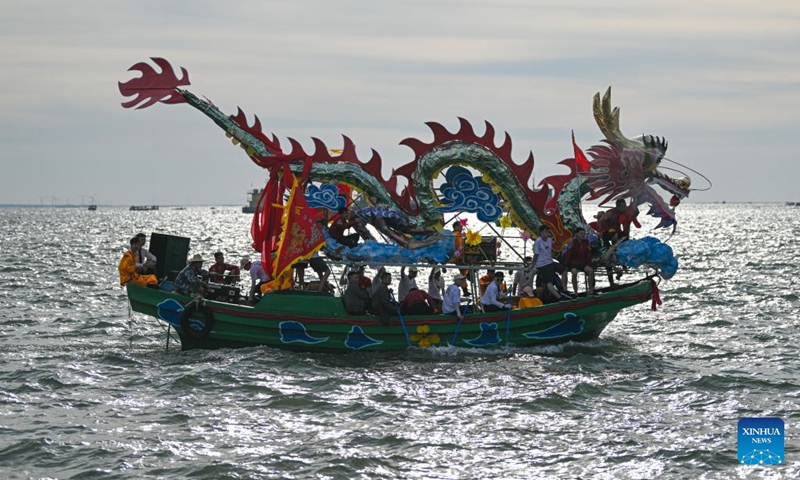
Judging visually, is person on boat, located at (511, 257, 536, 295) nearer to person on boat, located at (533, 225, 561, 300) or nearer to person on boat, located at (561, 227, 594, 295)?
person on boat, located at (533, 225, 561, 300)

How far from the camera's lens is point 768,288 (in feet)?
134

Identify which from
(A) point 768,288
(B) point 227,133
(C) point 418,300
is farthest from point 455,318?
(A) point 768,288

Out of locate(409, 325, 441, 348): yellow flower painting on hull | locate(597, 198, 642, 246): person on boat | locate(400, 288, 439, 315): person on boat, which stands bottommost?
locate(409, 325, 441, 348): yellow flower painting on hull

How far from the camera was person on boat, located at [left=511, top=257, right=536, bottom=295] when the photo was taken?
21.7 metres

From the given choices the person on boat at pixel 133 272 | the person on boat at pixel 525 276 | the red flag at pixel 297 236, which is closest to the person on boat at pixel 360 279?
the red flag at pixel 297 236

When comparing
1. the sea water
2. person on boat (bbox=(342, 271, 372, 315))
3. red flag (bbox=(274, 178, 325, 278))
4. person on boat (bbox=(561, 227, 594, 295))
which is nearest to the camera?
the sea water

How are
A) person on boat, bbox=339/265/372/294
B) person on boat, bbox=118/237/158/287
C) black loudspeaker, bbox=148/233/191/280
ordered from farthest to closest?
black loudspeaker, bbox=148/233/191/280 → person on boat, bbox=118/237/158/287 → person on boat, bbox=339/265/372/294

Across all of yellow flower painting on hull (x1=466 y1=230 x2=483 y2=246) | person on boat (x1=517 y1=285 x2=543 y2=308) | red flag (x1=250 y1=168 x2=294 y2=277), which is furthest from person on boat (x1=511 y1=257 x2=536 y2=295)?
red flag (x1=250 y1=168 x2=294 y2=277)

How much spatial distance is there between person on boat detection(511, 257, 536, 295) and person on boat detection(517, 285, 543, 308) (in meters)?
0.35

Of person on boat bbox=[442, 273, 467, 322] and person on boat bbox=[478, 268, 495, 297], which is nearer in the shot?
person on boat bbox=[442, 273, 467, 322]

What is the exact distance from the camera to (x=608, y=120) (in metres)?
22.0

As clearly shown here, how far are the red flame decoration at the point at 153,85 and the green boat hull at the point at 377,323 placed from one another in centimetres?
437

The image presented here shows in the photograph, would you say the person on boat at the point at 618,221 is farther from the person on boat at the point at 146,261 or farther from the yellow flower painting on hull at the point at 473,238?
the person on boat at the point at 146,261

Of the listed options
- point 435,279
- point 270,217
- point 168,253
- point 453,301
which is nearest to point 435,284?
point 435,279
